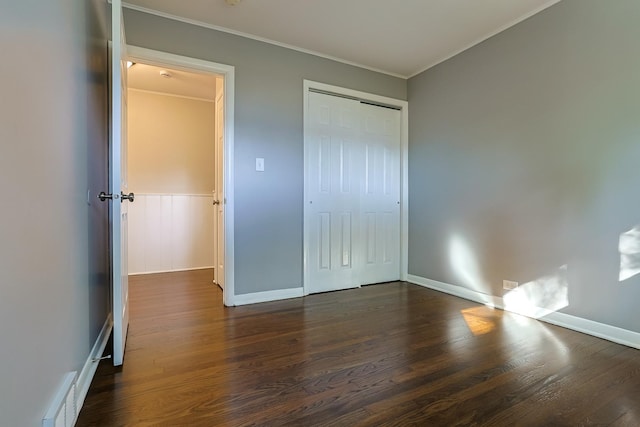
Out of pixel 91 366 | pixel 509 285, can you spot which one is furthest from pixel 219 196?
pixel 509 285

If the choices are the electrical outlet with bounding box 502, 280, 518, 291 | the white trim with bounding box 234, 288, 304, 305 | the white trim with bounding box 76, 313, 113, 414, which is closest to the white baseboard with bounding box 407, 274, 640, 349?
the electrical outlet with bounding box 502, 280, 518, 291

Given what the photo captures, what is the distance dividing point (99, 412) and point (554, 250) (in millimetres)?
2941

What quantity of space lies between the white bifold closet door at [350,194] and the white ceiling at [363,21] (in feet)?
1.89

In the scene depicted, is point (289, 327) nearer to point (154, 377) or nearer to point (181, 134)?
point (154, 377)

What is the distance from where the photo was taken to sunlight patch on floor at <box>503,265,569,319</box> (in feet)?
7.80

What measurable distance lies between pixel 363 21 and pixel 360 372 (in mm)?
2590

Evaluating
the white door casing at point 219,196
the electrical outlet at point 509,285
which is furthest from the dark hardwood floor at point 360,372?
the white door casing at point 219,196

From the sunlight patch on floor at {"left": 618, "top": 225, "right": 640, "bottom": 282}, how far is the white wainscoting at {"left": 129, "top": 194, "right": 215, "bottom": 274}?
174 inches

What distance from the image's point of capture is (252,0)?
238cm

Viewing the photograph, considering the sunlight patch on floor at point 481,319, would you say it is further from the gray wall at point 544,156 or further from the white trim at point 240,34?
the white trim at point 240,34

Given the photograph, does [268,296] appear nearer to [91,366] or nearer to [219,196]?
[219,196]

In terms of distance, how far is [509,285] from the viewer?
274 cm

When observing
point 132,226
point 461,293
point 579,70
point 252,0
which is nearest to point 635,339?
point 461,293

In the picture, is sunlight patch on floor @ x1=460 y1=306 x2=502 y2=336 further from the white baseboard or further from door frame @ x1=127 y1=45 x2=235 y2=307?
door frame @ x1=127 y1=45 x2=235 y2=307
